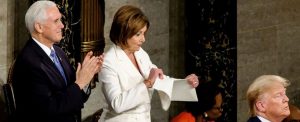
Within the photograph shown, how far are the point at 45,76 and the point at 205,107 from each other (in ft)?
6.12

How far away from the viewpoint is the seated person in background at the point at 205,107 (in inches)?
276

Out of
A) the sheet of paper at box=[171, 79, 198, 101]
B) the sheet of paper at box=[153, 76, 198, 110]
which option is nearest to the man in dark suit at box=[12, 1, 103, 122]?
the sheet of paper at box=[153, 76, 198, 110]

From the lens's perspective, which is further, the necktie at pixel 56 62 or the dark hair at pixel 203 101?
the dark hair at pixel 203 101

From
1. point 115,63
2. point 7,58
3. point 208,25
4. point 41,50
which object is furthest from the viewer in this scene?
point 208,25

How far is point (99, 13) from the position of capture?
278 inches

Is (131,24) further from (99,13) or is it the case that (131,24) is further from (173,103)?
(173,103)

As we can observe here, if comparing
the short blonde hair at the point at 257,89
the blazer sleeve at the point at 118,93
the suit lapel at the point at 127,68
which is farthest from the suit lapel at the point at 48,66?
the short blonde hair at the point at 257,89

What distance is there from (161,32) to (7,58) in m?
1.68

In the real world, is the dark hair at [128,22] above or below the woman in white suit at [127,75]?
above

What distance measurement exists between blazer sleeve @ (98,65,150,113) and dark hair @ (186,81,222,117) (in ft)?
3.69

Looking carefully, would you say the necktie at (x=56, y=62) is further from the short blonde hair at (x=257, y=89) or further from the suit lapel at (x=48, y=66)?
the short blonde hair at (x=257, y=89)

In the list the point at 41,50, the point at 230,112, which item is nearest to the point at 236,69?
the point at 230,112

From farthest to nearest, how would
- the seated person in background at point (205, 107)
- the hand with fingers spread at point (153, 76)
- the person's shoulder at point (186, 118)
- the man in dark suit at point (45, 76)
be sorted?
the seated person in background at point (205, 107) → the person's shoulder at point (186, 118) → the hand with fingers spread at point (153, 76) → the man in dark suit at point (45, 76)

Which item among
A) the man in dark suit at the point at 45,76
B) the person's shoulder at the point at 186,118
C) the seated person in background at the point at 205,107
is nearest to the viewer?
the man in dark suit at the point at 45,76
